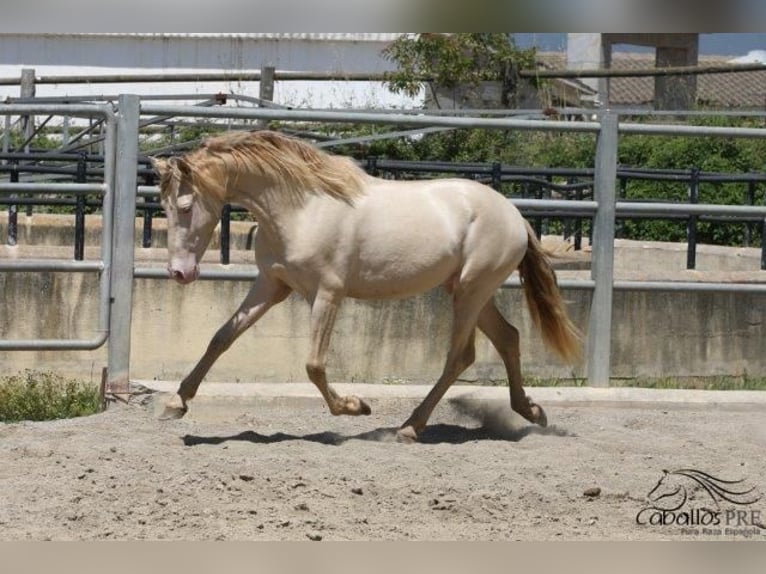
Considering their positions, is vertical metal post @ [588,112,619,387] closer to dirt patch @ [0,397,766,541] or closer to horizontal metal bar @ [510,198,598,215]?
horizontal metal bar @ [510,198,598,215]

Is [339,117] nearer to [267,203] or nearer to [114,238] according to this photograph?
[267,203]

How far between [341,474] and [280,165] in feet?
4.95

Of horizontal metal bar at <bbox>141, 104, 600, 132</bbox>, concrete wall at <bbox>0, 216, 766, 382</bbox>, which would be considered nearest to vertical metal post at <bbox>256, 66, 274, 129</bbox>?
concrete wall at <bbox>0, 216, 766, 382</bbox>

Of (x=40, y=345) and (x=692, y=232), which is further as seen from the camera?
(x=692, y=232)

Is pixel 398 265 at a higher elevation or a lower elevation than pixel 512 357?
higher

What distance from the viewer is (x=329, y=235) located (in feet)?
17.9

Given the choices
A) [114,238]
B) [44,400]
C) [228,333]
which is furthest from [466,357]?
[44,400]

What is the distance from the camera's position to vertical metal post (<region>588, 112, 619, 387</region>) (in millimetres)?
6797

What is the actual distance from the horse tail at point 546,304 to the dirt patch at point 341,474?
39cm

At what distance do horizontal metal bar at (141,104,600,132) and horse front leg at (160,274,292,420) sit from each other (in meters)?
1.02

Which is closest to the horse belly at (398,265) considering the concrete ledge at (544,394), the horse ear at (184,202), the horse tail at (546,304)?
the horse tail at (546,304)
